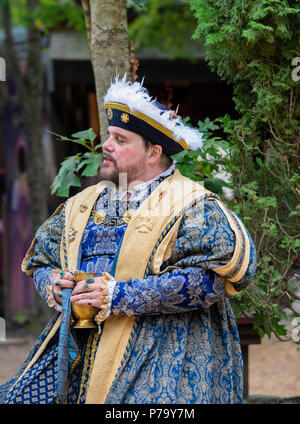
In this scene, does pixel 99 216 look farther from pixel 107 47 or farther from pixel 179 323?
pixel 107 47

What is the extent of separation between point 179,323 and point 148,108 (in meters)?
1.01

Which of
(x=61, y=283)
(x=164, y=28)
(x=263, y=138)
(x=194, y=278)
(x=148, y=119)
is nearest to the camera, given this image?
(x=194, y=278)

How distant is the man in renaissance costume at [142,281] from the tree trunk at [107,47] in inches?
35.9

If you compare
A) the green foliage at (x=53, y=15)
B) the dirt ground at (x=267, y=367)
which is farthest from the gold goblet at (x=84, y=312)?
the green foliage at (x=53, y=15)

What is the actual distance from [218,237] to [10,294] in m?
8.04

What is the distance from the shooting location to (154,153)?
2.96m

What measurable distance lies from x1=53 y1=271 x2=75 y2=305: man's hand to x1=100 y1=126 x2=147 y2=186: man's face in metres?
0.53

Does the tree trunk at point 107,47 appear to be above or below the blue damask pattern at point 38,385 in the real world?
above

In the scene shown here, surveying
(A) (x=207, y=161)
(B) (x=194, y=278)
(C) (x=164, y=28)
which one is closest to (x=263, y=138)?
(A) (x=207, y=161)

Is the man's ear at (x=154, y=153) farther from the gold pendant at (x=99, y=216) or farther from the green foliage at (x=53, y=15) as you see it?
the green foliage at (x=53, y=15)

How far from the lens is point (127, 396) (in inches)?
103

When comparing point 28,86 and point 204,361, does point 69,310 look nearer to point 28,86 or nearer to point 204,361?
point 204,361

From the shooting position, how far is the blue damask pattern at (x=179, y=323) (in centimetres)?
261

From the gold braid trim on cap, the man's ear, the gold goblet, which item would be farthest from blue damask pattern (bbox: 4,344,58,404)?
the gold braid trim on cap
